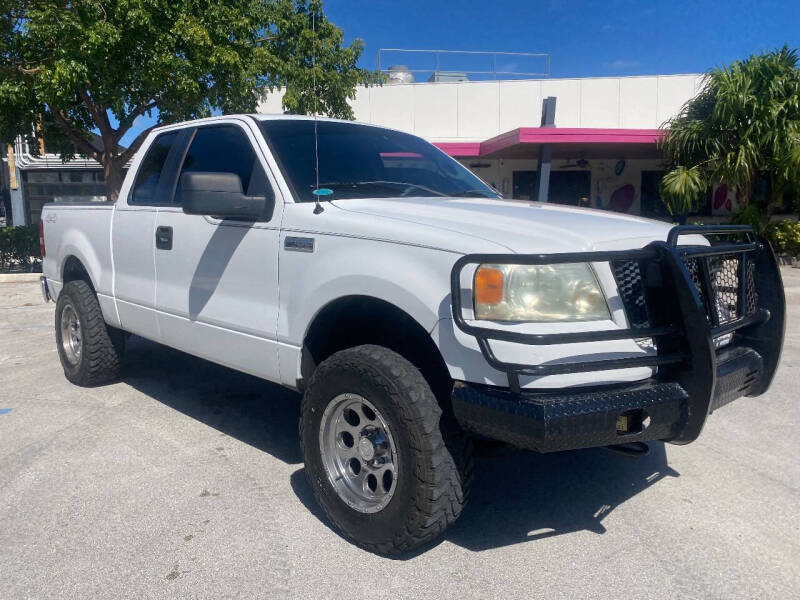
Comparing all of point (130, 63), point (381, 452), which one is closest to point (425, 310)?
point (381, 452)

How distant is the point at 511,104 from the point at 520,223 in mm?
17223

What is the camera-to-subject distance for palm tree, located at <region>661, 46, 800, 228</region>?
41.9 feet

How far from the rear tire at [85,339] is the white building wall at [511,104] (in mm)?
14273

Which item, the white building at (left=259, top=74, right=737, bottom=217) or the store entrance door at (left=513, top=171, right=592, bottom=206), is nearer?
the white building at (left=259, top=74, right=737, bottom=217)

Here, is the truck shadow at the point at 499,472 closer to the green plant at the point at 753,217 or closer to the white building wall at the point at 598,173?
the green plant at the point at 753,217

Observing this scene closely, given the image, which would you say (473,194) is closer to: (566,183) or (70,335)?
(70,335)

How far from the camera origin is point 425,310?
2.68 metres

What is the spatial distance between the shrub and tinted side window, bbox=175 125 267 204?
11861 millimetres

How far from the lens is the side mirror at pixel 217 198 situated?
3318 millimetres

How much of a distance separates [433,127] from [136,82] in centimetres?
965

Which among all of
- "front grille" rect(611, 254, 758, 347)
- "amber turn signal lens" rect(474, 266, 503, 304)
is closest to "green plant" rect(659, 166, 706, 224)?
"front grille" rect(611, 254, 758, 347)

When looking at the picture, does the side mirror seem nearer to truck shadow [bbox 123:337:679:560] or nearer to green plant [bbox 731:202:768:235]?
truck shadow [bbox 123:337:679:560]

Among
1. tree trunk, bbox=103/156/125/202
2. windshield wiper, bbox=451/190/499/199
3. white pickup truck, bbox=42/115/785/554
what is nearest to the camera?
white pickup truck, bbox=42/115/785/554

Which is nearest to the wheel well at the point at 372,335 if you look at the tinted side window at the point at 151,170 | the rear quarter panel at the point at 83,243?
the tinted side window at the point at 151,170
